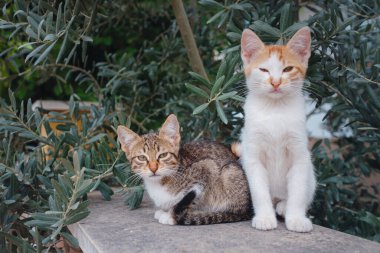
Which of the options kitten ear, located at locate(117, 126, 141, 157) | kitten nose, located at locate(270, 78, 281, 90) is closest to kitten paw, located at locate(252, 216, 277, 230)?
kitten nose, located at locate(270, 78, 281, 90)

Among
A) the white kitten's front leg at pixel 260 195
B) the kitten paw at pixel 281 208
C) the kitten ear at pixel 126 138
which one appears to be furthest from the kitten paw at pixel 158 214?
the kitten paw at pixel 281 208

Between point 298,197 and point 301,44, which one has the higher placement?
point 301,44

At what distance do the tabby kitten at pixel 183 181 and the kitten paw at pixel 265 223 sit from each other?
159 millimetres

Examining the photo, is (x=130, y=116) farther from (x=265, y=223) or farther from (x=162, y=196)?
(x=265, y=223)

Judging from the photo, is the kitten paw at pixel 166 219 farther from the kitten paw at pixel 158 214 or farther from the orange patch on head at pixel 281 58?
the orange patch on head at pixel 281 58

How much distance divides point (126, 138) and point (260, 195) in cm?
68

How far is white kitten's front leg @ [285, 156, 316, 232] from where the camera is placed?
6.00 ft

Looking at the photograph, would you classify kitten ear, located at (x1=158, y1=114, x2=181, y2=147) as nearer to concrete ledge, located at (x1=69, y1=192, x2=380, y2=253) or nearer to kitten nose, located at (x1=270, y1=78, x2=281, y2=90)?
concrete ledge, located at (x1=69, y1=192, x2=380, y2=253)

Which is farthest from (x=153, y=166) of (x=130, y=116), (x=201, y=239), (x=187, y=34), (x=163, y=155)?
(x=187, y=34)

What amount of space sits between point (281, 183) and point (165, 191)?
522 millimetres

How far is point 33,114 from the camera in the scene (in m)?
2.32

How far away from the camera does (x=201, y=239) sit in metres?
1.72

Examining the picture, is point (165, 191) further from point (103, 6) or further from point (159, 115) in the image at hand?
point (159, 115)

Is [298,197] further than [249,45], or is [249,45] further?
[249,45]
